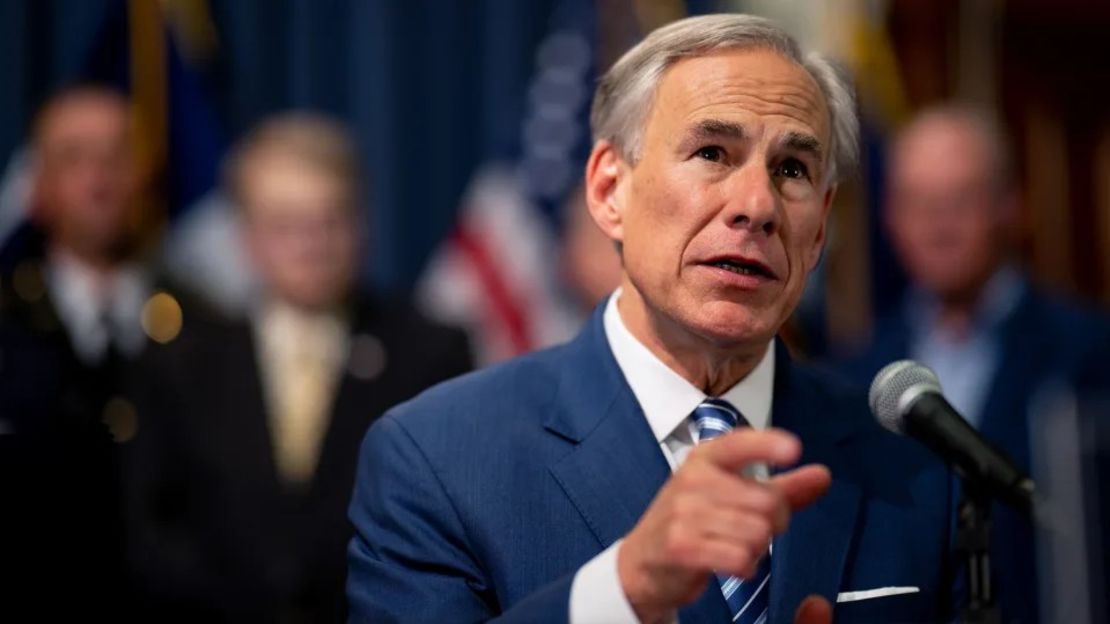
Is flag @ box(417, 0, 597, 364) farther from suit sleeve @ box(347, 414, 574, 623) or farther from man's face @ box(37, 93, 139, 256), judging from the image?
suit sleeve @ box(347, 414, 574, 623)

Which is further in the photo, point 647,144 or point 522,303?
point 522,303

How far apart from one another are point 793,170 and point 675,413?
0.38 meters

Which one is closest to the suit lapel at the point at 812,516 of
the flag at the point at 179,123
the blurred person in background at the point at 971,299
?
the blurred person in background at the point at 971,299

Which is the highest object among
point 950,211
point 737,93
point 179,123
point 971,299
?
point 179,123

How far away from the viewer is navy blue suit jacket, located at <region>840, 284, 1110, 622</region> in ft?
11.9

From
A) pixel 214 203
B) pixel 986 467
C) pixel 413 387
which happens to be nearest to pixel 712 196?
pixel 986 467

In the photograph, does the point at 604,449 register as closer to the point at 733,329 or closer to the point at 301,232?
the point at 733,329

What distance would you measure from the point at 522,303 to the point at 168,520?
1.92m

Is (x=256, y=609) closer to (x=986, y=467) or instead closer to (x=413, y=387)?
(x=413, y=387)

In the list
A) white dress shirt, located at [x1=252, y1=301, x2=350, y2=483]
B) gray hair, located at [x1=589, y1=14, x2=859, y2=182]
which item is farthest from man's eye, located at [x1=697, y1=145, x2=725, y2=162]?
white dress shirt, located at [x1=252, y1=301, x2=350, y2=483]

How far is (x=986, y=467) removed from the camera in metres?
1.93

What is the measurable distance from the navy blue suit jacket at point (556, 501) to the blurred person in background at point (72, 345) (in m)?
0.97

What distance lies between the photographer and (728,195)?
2.13 meters

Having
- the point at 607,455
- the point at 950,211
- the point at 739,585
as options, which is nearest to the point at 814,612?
the point at 739,585
